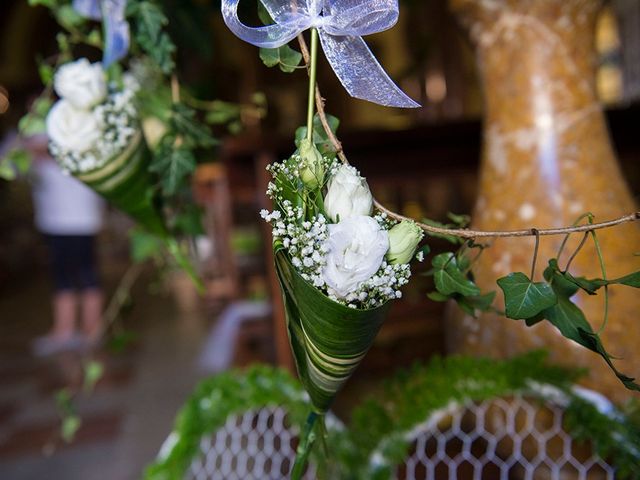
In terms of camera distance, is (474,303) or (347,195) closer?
(347,195)

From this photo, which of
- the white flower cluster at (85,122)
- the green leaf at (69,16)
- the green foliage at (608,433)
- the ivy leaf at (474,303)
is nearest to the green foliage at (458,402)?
the green foliage at (608,433)

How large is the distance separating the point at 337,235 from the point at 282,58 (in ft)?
0.46

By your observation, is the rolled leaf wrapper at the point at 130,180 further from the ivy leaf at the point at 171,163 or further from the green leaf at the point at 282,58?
the green leaf at the point at 282,58

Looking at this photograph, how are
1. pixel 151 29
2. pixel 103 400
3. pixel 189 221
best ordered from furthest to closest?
pixel 103 400
pixel 189 221
pixel 151 29

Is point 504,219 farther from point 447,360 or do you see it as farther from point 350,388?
point 350,388

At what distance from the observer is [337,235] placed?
0.29 meters

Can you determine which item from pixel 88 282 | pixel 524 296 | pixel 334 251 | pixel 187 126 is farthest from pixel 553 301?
pixel 88 282

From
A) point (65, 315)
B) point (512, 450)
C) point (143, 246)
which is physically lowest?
point (65, 315)

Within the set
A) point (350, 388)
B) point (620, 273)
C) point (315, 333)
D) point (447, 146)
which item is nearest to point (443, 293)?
point (315, 333)

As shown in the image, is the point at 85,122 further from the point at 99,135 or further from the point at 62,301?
the point at 62,301

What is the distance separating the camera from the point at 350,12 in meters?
0.33

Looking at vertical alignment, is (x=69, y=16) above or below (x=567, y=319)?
above

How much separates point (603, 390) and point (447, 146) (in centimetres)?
72

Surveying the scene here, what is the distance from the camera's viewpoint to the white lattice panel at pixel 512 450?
1.83 ft
